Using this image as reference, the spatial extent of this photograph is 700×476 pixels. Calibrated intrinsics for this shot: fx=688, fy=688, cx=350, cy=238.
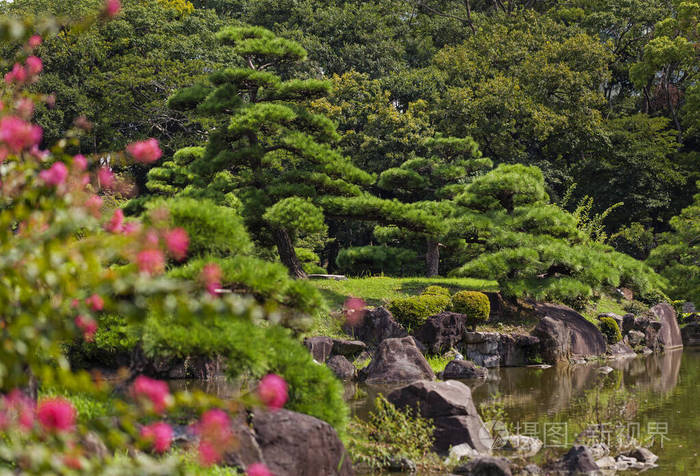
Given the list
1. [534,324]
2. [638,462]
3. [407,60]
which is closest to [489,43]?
[407,60]

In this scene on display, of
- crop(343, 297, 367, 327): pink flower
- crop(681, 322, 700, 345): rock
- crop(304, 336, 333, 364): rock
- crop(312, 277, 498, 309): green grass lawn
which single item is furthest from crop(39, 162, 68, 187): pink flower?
crop(681, 322, 700, 345): rock

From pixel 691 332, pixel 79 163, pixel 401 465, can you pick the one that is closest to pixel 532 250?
pixel 691 332

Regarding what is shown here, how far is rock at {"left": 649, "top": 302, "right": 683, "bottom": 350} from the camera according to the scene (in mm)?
19984

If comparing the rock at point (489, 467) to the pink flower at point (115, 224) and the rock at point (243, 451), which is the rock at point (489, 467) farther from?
the pink flower at point (115, 224)

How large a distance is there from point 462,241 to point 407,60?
1821cm

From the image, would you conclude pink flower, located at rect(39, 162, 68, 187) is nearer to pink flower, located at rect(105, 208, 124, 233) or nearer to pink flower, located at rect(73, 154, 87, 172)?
pink flower, located at rect(73, 154, 87, 172)

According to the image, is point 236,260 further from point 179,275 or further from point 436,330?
point 436,330

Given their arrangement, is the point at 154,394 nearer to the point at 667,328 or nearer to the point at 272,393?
the point at 272,393

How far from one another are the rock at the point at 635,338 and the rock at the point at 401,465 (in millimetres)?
13553

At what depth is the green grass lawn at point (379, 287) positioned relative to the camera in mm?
18297

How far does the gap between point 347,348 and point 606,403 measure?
573 centimetres

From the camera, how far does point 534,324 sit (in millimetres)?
17891

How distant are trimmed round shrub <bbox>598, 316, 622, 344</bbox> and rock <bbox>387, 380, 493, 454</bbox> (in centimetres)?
1117

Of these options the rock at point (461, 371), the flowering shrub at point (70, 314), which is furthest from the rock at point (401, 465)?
the rock at point (461, 371)
